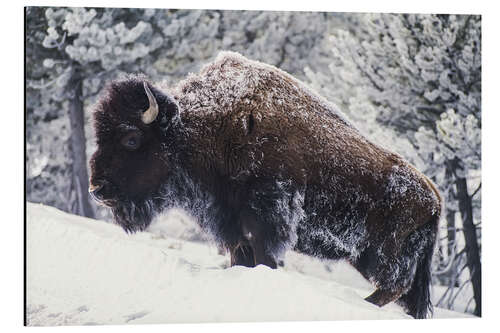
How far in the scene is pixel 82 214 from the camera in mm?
5688

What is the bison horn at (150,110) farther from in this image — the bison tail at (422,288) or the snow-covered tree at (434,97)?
the snow-covered tree at (434,97)

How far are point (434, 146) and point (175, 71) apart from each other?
2341 mm

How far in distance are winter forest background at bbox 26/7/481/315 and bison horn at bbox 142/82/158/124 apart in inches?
50.8

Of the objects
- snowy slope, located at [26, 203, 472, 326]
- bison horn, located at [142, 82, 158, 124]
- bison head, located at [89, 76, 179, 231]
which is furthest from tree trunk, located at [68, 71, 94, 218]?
bison horn, located at [142, 82, 158, 124]

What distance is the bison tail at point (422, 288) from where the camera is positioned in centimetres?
436

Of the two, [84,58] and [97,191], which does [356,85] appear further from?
[97,191]

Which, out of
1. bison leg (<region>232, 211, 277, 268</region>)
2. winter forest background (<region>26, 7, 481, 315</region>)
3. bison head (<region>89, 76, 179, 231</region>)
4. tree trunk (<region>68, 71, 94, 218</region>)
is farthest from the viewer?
tree trunk (<region>68, 71, 94, 218</region>)

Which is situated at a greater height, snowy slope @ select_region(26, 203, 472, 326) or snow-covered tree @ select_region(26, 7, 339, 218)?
snow-covered tree @ select_region(26, 7, 339, 218)

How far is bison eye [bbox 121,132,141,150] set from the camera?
4.22 metres

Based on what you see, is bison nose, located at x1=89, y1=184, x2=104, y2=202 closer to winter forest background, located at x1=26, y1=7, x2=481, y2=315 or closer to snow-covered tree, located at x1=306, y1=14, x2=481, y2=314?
winter forest background, located at x1=26, y1=7, x2=481, y2=315

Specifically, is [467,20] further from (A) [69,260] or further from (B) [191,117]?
(A) [69,260]

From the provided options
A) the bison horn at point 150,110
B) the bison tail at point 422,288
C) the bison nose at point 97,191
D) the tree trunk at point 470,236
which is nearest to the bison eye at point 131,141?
the bison horn at point 150,110

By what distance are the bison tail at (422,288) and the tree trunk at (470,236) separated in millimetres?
1132
